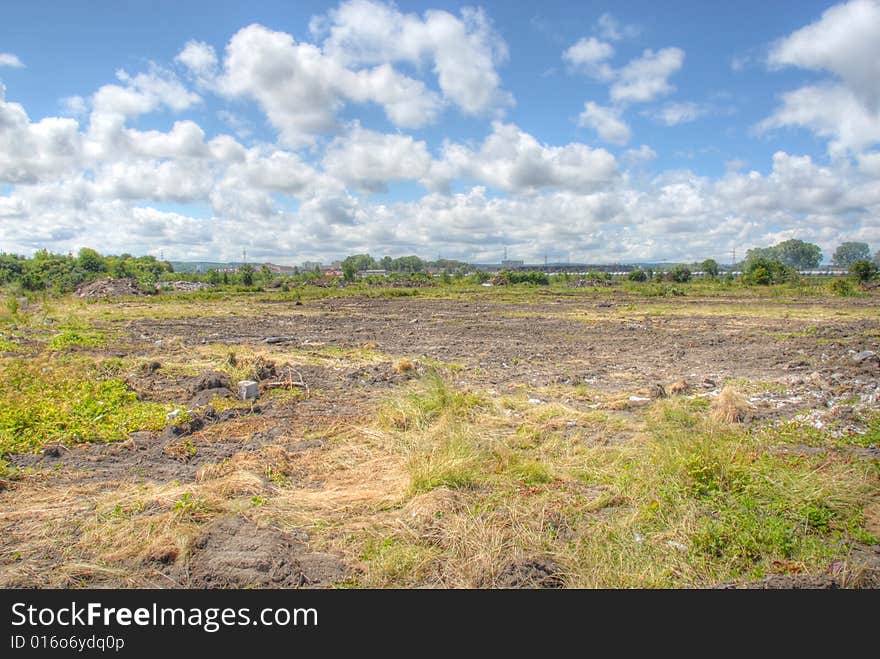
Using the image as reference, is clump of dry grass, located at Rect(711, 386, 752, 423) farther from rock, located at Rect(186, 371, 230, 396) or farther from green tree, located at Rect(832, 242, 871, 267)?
green tree, located at Rect(832, 242, 871, 267)

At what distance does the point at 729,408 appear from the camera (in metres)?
7.39

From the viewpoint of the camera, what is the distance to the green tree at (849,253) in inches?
5866

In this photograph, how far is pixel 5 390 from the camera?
8492 mm

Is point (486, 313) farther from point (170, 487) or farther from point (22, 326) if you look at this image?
point (170, 487)

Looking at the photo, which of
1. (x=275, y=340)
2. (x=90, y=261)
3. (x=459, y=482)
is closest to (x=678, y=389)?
(x=459, y=482)

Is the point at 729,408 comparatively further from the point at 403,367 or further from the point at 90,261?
the point at 90,261

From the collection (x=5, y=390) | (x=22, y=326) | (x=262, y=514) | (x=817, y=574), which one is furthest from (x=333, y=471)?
(x=22, y=326)

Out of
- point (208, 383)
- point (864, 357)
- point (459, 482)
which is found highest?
point (864, 357)

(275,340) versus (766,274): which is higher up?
(766,274)

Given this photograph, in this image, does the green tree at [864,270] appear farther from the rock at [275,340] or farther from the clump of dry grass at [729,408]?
the rock at [275,340]

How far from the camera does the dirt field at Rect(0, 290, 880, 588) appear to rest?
3699 millimetres

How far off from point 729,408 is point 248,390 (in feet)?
27.3

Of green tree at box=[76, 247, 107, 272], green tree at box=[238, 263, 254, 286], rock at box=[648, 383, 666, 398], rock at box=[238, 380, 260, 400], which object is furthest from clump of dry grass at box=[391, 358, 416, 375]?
green tree at box=[76, 247, 107, 272]

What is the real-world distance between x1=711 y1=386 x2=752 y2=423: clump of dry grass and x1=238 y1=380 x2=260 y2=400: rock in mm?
7854
